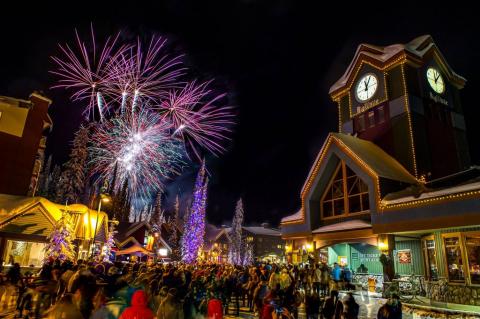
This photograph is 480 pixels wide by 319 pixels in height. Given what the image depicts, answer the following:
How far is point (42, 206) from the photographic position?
2017cm

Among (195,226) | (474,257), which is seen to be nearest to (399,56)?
(474,257)

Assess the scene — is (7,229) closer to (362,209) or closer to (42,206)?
(42,206)

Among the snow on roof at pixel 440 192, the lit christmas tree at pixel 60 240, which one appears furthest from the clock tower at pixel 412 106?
the lit christmas tree at pixel 60 240

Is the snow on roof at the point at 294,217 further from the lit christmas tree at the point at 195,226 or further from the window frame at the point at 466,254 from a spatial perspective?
the lit christmas tree at the point at 195,226

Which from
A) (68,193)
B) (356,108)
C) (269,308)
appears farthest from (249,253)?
(269,308)

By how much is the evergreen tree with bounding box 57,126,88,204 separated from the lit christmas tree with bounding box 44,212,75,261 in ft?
104

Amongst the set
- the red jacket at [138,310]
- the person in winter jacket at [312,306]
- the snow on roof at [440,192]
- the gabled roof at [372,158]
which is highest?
the gabled roof at [372,158]

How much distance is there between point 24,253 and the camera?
80.0 ft

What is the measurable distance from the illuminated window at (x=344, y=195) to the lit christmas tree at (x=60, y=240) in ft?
61.5

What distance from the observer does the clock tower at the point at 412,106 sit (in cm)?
2572

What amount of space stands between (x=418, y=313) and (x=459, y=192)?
20.9ft

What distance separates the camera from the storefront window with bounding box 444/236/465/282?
57.6 feet

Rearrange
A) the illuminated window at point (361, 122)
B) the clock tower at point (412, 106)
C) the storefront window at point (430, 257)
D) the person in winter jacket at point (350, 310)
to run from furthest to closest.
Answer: the illuminated window at point (361, 122)
the clock tower at point (412, 106)
the storefront window at point (430, 257)
the person in winter jacket at point (350, 310)

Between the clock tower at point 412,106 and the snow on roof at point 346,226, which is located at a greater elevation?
the clock tower at point 412,106
